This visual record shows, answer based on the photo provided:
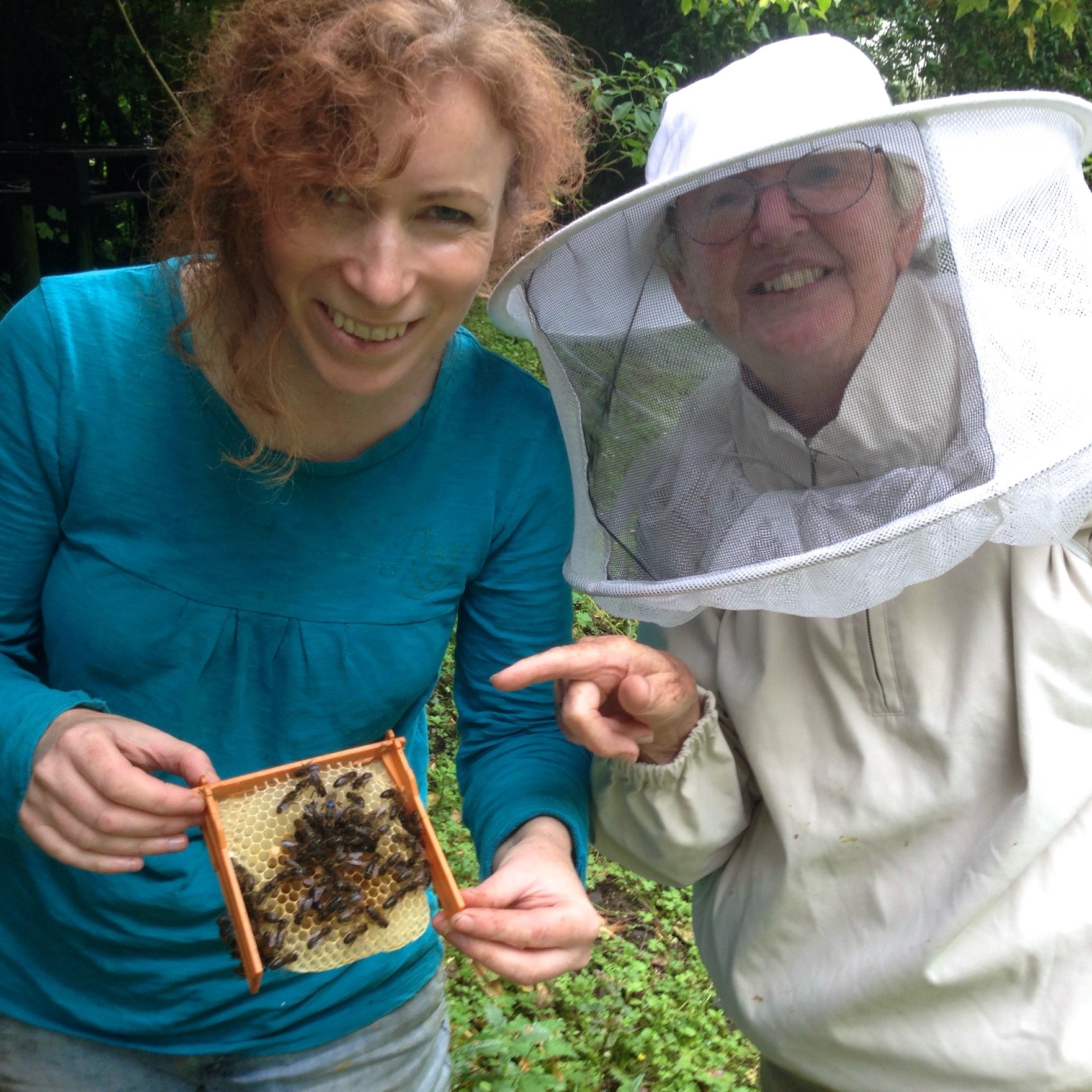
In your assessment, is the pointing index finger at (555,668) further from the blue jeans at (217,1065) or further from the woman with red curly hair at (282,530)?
the blue jeans at (217,1065)

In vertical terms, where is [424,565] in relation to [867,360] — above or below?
below

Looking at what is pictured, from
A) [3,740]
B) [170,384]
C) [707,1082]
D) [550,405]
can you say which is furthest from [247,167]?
[707,1082]

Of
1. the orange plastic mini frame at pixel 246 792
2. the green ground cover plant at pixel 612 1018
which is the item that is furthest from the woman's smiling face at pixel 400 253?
the green ground cover plant at pixel 612 1018

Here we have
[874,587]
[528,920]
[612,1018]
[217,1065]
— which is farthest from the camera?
[612,1018]

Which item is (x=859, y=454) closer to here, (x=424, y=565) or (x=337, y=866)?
(x=424, y=565)

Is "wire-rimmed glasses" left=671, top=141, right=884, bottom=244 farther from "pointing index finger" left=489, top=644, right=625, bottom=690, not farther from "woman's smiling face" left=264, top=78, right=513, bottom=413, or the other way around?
"pointing index finger" left=489, top=644, right=625, bottom=690

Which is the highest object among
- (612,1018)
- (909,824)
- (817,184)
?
(817,184)

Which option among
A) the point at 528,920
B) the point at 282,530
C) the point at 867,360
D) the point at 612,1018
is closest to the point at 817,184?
the point at 867,360
